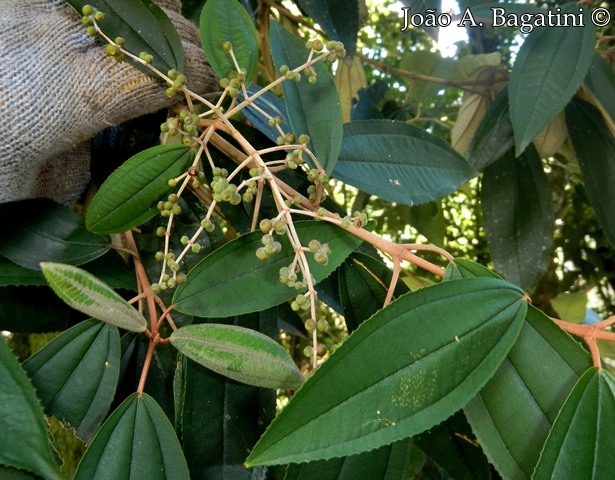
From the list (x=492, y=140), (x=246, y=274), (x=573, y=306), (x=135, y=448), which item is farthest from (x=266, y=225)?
(x=573, y=306)

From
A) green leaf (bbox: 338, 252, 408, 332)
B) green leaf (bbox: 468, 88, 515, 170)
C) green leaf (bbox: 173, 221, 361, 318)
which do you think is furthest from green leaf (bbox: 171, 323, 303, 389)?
green leaf (bbox: 468, 88, 515, 170)

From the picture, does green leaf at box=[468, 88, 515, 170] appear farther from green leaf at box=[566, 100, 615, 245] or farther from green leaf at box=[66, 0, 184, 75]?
green leaf at box=[66, 0, 184, 75]

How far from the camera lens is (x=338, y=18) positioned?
65 centimetres

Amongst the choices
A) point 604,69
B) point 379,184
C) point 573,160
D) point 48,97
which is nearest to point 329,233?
point 379,184

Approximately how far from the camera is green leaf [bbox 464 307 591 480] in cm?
34

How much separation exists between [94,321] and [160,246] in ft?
0.30

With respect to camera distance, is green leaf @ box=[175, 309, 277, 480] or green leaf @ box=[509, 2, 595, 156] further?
green leaf @ box=[509, 2, 595, 156]

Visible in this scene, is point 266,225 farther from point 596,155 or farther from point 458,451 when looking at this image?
point 596,155

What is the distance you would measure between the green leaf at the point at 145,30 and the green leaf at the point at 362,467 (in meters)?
0.31

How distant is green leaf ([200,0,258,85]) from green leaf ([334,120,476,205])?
12 centimetres

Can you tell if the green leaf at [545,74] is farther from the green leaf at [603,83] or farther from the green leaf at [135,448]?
the green leaf at [135,448]

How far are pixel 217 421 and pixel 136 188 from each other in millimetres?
178

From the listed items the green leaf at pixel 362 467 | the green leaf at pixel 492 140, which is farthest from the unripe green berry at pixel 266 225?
the green leaf at pixel 492 140

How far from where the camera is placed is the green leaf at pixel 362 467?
374 mm
